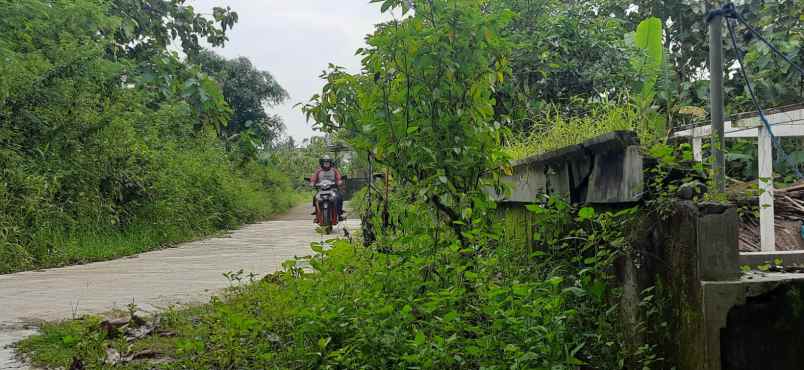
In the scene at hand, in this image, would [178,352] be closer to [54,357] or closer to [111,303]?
[54,357]

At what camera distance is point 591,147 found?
311cm

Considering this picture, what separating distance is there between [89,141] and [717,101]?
8816 millimetres

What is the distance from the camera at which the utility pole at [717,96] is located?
2.54m

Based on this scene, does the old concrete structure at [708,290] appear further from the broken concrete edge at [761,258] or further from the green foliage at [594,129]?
the broken concrete edge at [761,258]

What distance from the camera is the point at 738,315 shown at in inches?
90.0

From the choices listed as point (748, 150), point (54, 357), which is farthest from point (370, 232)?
point (748, 150)

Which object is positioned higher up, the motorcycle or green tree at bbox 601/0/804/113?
green tree at bbox 601/0/804/113

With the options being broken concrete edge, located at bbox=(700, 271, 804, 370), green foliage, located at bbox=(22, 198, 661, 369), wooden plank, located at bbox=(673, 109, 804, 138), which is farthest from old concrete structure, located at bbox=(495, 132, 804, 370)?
wooden plank, located at bbox=(673, 109, 804, 138)

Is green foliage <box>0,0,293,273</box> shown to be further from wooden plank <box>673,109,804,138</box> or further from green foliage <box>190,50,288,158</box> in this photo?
green foliage <box>190,50,288,158</box>

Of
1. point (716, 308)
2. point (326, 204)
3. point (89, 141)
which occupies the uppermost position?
point (89, 141)

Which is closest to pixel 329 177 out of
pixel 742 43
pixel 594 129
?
pixel 742 43

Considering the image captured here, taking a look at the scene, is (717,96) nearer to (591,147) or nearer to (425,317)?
(591,147)

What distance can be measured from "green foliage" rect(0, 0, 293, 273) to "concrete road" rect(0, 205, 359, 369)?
0.77 meters

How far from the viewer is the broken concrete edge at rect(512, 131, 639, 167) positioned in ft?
8.96
